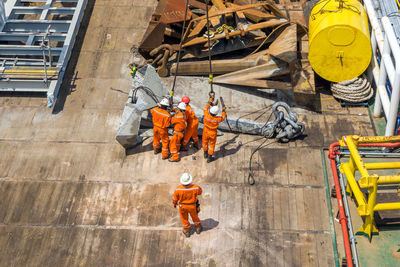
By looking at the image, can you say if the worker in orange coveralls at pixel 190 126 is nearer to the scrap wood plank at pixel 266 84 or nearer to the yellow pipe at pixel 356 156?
the scrap wood plank at pixel 266 84

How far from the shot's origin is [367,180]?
7.33 m

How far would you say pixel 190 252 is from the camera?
8547 millimetres

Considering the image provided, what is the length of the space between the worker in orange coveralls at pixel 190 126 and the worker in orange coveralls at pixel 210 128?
31 centimetres

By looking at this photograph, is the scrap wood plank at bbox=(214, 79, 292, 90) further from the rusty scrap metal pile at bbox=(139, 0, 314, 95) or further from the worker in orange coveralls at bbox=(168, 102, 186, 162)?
the worker in orange coveralls at bbox=(168, 102, 186, 162)

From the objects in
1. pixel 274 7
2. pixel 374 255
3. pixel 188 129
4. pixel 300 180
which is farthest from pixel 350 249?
pixel 274 7

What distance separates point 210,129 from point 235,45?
9.08 feet

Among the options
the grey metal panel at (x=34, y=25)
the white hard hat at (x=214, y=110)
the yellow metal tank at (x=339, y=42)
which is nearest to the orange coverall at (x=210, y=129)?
the white hard hat at (x=214, y=110)

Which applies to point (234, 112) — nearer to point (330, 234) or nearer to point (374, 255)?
point (330, 234)

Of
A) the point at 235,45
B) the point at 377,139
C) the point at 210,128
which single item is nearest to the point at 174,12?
the point at 235,45

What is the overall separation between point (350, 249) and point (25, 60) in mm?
8494

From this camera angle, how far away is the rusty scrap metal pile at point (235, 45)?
1100cm

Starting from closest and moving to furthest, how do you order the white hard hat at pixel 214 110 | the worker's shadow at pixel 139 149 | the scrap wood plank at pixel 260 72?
the white hard hat at pixel 214 110 → the worker's shadow at pixel 139 149 → the scrap wood plank at pixel 260 72

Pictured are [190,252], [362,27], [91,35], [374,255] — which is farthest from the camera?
[91,35]

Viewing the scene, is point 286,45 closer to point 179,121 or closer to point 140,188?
point 179,121
